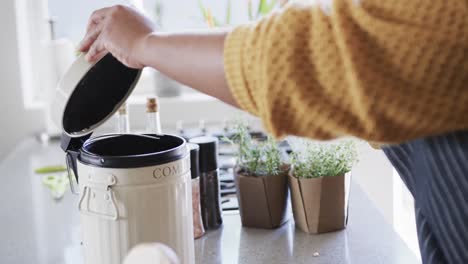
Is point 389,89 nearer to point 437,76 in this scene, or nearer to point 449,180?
point 437,76

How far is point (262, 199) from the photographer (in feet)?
4.05

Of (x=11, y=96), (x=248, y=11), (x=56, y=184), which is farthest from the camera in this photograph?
(x=248, y=11)

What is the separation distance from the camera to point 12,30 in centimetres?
231

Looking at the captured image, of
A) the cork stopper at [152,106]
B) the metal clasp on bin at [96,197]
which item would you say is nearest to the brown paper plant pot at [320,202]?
the cork stopper at [152,106]

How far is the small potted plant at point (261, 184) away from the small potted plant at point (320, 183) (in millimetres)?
27

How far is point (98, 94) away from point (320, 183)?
42 centimetres

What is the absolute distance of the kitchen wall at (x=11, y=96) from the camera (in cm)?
230

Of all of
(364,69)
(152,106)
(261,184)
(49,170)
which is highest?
(364,69)

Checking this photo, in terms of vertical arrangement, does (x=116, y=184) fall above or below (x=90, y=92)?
below

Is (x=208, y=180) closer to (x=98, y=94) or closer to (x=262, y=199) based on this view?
(x=262, y=199)

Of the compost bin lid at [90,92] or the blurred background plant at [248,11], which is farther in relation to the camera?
the blurred background plant at [248,11]

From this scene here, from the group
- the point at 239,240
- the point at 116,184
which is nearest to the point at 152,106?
the point at 239,240

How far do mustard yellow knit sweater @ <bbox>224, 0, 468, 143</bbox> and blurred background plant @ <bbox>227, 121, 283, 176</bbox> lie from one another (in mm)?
564

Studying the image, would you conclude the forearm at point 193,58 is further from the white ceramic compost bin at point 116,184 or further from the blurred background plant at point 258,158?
the blurred background plant at point 258,158
